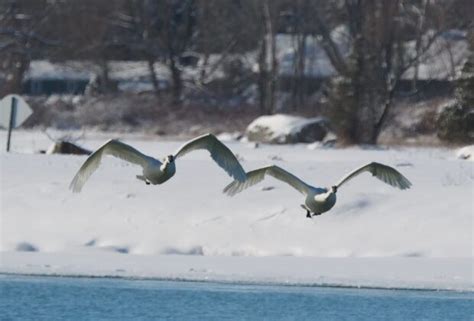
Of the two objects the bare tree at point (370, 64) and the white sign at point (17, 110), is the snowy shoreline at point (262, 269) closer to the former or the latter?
the white sign at point (17, 110)

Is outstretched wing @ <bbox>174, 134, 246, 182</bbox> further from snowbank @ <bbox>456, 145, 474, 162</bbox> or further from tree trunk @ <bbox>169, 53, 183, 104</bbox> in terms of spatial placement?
tree trunk @ <bbox>169, 53, 183, 104</bbox>

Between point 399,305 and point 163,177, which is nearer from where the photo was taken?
point 163,177

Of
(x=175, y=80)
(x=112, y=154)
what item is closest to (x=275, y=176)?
(x=112, y=154)

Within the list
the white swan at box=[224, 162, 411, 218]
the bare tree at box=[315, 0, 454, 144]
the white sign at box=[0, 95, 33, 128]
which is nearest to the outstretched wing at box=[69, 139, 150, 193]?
the white swan at box=[224, 162, 411, 218]

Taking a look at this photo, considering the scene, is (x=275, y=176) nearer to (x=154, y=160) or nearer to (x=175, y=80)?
(x=154, y=160)

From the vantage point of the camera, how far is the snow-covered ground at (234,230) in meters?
19.4

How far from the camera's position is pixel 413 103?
4597 centimetres

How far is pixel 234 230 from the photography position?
2122cm

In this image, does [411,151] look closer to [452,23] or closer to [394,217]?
[394,217]

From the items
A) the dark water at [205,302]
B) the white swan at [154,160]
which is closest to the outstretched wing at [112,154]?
the white swan at [154,160]

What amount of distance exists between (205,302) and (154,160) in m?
2.45

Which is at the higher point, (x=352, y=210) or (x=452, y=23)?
(x=452, y=23)

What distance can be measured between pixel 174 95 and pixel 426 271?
101ft

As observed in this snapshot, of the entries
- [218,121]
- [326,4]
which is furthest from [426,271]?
[326,4]
